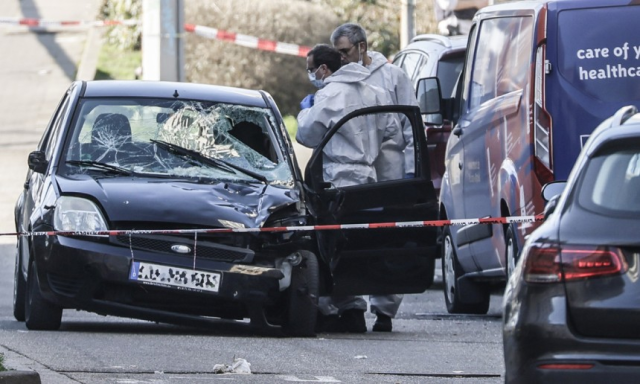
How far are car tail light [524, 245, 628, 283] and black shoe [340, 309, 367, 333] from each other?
5.13 metres

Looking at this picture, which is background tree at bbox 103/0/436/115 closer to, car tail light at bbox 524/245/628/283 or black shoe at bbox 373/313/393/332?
black shoe at bbox 373/313/393/332

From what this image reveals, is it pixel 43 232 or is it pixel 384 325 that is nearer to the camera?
pixel 43 232

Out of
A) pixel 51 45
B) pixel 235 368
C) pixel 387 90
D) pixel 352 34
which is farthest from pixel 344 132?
pixel 51 45

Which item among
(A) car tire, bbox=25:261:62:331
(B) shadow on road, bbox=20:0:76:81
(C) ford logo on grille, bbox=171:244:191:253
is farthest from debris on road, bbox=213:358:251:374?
(B) shadow on road, bbox=20:0:76:81

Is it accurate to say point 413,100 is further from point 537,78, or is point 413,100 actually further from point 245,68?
point 245,68

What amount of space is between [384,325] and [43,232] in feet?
8.29

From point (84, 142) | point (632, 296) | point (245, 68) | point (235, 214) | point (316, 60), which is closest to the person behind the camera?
point (632, 296)

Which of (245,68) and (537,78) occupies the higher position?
(537,78)

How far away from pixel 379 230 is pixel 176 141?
1398 millimetres

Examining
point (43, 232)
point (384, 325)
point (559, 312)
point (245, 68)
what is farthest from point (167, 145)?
point (245, 68)

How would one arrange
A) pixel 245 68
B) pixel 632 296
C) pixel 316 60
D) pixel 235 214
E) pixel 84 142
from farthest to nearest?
pixel 245 68, pixel 316 60, pixel 84 142, pixel 235 214, pixel 632 296

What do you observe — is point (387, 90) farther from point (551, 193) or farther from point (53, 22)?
point (53, 22)

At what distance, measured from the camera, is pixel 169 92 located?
10867 millimetres

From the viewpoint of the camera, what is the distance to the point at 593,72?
31.9 feet
